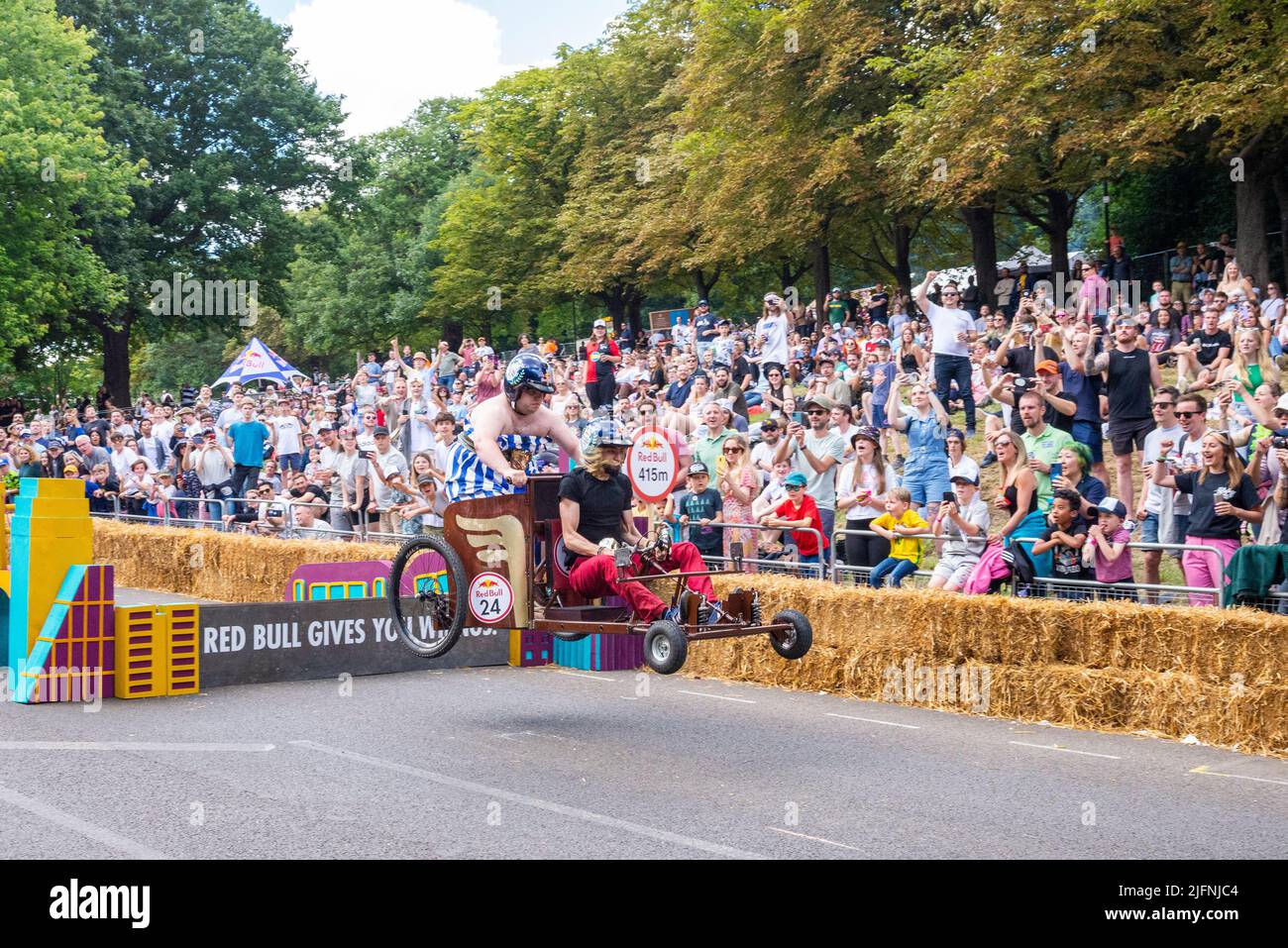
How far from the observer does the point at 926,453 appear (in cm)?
1582

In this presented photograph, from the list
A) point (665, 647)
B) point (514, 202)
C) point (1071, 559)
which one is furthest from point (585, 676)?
point (514, 202)

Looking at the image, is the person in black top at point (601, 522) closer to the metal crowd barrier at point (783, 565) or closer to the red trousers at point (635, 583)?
the red trousers at point (635, 583)

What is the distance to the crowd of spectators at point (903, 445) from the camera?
12.7 m

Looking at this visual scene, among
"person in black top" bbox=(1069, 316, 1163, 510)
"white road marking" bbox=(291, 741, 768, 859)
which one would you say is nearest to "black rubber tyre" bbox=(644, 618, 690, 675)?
"white road marking" bbox=(291, 741, 768, 859)

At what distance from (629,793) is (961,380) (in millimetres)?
13114

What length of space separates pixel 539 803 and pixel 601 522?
266 centimetres

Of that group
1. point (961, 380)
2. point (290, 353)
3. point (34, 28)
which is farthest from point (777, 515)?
point (290, 353)

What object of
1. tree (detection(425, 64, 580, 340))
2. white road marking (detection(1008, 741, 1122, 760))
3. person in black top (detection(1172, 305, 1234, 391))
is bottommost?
white road marking (detection(1008, 741, 1122, 760))

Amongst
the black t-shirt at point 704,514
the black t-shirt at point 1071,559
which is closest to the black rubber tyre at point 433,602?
the black t-shirt at point 704,514

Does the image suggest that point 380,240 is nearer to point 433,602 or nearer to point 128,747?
point 433,602

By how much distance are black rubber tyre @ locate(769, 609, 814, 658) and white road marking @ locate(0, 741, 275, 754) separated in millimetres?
3793

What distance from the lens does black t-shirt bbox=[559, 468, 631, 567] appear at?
10.9m

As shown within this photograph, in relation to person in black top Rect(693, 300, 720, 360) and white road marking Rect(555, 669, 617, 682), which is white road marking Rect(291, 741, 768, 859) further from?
person in black top Rect(693, 300, 720, 360)

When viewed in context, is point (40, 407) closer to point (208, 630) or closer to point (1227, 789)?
point (208, 630)
